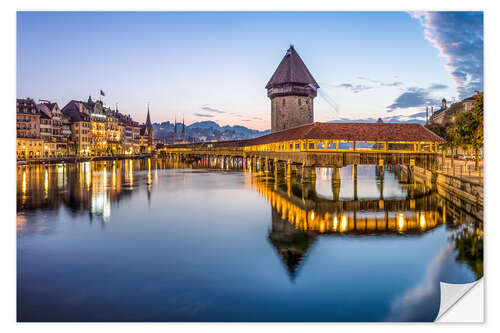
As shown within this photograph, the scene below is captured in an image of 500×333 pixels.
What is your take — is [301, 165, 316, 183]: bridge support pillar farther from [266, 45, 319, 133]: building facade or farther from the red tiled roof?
[266, 45, 319, 133]: building facade

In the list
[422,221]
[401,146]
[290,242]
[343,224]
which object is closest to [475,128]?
[422,221]

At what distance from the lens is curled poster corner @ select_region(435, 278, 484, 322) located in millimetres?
9461

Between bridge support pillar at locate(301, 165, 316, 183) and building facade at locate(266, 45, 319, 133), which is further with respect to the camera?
building facade at locate(266, 45, 319, 133)

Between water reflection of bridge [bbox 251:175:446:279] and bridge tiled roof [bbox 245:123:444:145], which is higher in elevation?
bridge tiled roof [bbox 245:123:444:145]

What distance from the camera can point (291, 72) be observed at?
2443 inches

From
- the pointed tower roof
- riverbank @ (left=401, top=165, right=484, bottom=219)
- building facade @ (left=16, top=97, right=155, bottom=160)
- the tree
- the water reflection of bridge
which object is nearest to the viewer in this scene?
the water reflection of bridge

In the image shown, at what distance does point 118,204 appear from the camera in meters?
27.4

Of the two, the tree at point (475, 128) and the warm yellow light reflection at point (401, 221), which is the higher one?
the tree at point (475, 128)

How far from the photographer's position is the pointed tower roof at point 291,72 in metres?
61.9

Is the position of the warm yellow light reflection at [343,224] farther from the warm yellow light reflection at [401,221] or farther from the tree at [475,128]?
the tree at [475,128]

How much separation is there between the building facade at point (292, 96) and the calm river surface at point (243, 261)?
3666cm

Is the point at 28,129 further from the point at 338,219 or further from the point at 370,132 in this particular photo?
the point at 338,219

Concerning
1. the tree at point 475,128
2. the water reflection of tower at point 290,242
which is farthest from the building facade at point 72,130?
the tree at point 475,128

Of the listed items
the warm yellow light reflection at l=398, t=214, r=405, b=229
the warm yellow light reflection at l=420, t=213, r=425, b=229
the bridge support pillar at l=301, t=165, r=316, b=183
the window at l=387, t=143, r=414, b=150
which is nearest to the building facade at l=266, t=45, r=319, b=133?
the window at l=387, t=143, r=414, b=150
